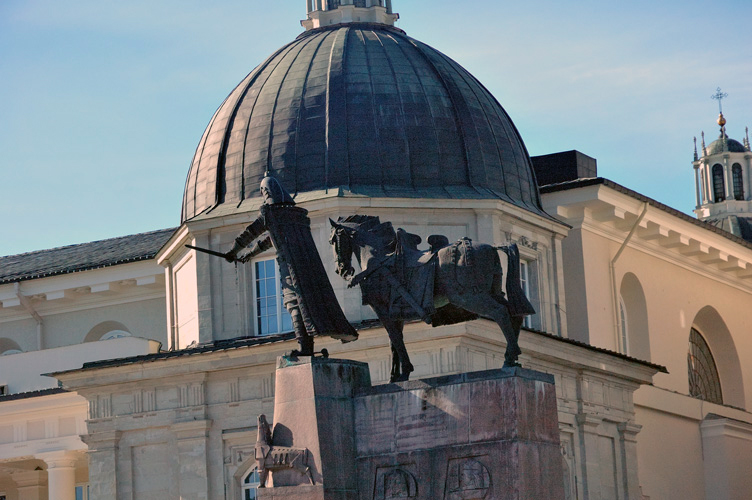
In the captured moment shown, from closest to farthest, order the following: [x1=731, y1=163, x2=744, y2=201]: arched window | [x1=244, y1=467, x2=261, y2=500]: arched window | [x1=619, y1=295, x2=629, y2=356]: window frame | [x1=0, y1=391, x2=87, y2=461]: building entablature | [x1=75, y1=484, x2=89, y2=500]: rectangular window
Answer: [x1=244, y1=467, x2=261, y2=500]: arched window → [x1=0, y1=391, x2=87, y2=461]: building entablature → [x1=75, y1=484, x2=89, y2=500]: rectangular window → [x1=619, y1=295, x2=629, y2=356]: window frame → [x1=731, y1=163, x2=744, y2=201]: arched window

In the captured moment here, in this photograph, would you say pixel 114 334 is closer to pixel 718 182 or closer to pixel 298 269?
pixel 298 269

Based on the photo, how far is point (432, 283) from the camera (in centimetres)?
2555

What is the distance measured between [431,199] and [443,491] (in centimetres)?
2669

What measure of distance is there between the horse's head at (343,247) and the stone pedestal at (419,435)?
5.31 feet

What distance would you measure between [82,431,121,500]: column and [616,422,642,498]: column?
597 inches

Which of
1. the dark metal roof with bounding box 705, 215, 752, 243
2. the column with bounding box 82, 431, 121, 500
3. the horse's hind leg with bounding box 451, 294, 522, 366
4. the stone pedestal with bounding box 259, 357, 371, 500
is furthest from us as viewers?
the dark metal roof with bounding box 705, 215, 752, 243

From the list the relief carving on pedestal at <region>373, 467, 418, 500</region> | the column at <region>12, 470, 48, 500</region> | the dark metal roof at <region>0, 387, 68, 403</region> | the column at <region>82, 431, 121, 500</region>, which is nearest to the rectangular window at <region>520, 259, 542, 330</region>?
the column at <region>82, 431, 121, 500</region>

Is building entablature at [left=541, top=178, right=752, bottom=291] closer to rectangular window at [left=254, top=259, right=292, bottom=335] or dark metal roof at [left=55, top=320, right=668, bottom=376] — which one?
dark metal roof at [left=55, top=320, right=668, bottom=376]

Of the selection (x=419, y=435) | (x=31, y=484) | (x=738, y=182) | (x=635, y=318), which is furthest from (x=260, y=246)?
(x=738, y=182)

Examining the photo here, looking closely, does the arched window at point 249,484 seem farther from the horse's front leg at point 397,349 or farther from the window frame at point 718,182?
the window frame at point 718,182

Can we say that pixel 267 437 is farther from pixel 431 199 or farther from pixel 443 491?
pixel 431 199

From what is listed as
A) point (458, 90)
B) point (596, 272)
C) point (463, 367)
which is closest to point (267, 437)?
point (463, 367)

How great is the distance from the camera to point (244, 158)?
53000 millimetres

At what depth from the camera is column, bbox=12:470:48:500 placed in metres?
58.8
